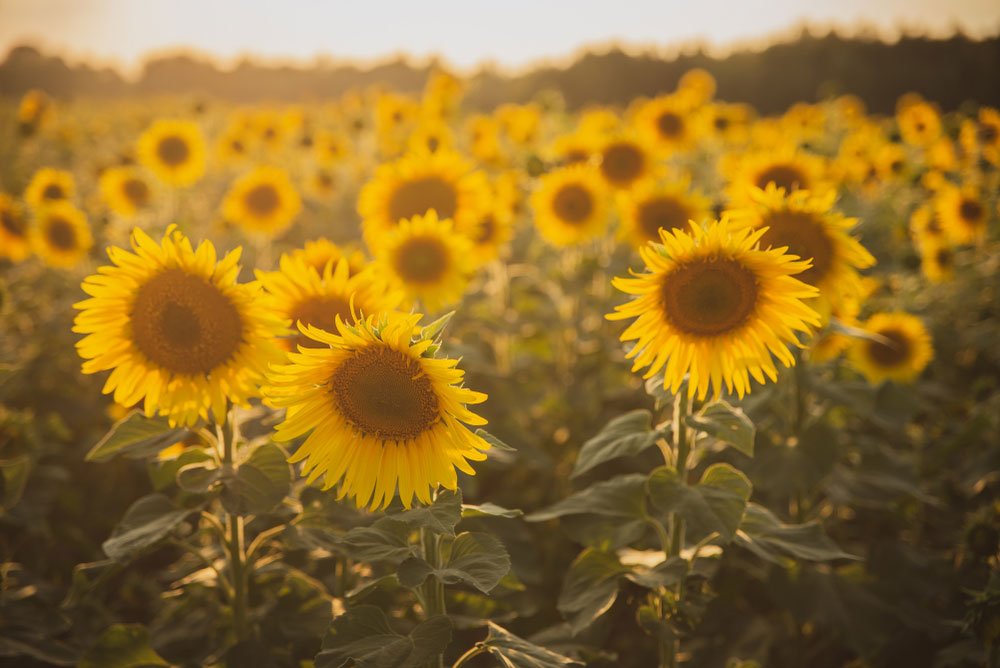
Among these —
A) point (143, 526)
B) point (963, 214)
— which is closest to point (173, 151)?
point (143, 526)

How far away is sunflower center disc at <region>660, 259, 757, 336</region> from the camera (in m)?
2.32

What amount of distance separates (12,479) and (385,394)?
1.93m

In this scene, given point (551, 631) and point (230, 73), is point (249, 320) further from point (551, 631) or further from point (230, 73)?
point (230, 73)

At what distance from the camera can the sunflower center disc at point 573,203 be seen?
5059 millimetres

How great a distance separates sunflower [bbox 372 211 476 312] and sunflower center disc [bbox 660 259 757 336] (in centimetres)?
156

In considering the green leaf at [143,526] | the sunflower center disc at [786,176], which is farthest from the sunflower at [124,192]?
the sunflower center disc at [786,176]

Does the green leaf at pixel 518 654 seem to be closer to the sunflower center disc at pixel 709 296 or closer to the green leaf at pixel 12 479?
the sunflower center disc at pixel 709 296

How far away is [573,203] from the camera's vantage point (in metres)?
5.07

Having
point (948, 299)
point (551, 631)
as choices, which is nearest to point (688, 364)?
point (551, 631)

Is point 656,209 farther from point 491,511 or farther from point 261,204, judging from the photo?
point 261,204

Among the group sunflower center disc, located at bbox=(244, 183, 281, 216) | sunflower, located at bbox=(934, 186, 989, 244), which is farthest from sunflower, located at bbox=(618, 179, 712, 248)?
sunflower center disc, located at bbox=(244, 183, 281, 216)

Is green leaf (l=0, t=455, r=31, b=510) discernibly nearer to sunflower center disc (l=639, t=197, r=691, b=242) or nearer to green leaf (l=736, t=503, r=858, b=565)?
green leaf (l=736, t=503, r=858, b=565)

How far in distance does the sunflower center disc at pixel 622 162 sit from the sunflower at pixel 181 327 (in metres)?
3.39

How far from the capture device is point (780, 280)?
2307 mm
